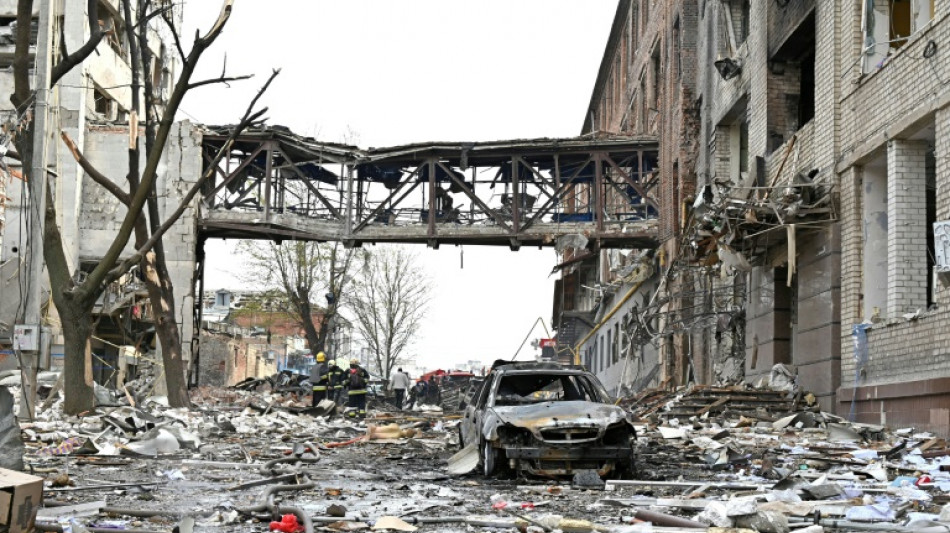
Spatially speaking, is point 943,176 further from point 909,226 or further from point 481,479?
point 481,479

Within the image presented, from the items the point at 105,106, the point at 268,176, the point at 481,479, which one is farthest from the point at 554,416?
the point at 105,106

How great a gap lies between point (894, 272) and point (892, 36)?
390cm

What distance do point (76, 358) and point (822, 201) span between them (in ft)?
43.7

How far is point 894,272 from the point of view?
15906mm

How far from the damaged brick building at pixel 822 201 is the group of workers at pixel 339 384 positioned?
739 cm

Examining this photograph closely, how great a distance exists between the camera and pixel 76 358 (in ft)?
66.6

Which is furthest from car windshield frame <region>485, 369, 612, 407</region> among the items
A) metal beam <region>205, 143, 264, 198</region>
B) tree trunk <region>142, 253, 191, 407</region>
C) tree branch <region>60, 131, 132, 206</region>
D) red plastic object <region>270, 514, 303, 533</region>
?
metal beam <region>205, 143, 264, 198</region>

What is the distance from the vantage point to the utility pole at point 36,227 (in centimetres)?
1734

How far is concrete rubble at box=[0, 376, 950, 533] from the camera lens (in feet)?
26.7

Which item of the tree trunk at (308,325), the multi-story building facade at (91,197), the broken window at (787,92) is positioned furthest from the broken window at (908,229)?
the tree trunk at (308,325)

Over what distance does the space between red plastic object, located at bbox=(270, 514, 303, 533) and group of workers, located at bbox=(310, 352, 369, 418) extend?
715 inches

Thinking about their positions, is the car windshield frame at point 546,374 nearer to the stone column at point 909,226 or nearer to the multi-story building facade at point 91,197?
the stone column at point 909,226

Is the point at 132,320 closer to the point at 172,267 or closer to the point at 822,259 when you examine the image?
the point at 172,267

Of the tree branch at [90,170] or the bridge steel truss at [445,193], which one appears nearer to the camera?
the tree branch at [90,170]
